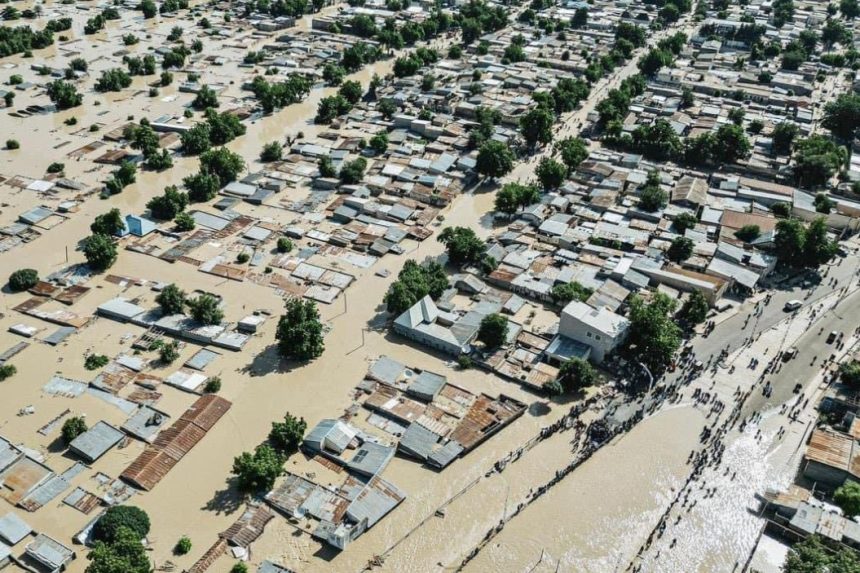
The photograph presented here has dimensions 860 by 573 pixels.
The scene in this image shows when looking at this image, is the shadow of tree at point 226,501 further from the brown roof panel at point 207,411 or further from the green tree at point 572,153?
the green tree at point 572,153

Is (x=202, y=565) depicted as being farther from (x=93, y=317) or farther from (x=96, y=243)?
(x=96, y=243)

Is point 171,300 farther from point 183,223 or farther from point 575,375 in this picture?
point 575,375

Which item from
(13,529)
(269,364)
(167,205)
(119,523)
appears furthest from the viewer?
(167,205)

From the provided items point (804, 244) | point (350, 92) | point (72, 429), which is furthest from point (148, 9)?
point (804, 244)

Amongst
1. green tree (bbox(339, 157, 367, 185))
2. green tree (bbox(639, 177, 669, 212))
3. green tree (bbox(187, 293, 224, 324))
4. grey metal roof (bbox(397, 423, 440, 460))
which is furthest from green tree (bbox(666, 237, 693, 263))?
green tree (bbox(187, 293, 224, 324))

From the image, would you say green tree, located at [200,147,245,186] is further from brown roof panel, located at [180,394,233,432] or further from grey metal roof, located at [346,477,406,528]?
grey metal roof, located at [346,477,406,528]
